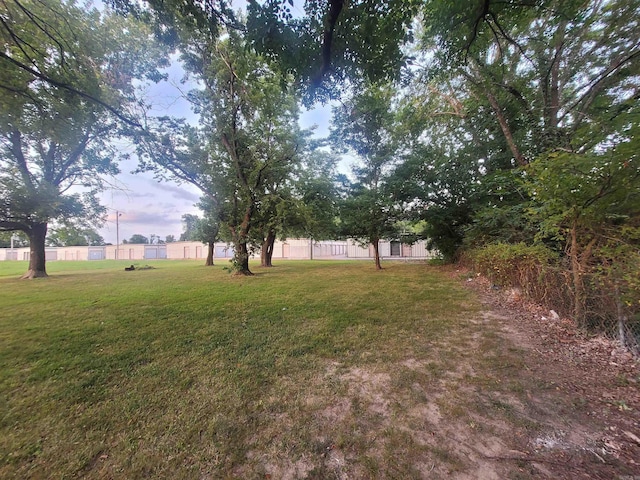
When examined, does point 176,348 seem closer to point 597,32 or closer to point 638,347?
point 638,347

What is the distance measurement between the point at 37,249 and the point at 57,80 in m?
12.4

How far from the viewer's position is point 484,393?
2.12 meters

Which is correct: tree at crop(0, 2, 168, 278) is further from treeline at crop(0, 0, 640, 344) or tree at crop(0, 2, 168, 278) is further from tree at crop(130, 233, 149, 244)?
tree at crop(130, 233, 149, 244)

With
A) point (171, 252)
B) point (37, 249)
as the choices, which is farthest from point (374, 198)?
point (171, 252)

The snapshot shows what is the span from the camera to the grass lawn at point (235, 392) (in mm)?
1500

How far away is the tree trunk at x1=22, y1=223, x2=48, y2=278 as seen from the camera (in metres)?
11.2

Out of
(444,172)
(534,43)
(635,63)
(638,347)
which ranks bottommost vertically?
(638,347)

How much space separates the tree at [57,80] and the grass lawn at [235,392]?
362 centimetres

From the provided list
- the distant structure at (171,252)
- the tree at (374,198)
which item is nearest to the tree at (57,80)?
the tree at (374,198)

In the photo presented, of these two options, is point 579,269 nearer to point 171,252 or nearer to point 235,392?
point 235,392

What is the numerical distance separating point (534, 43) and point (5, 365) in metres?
12.4

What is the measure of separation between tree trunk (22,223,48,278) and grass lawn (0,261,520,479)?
33.0 feet

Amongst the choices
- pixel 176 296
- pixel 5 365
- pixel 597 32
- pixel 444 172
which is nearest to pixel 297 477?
pixel 5 365

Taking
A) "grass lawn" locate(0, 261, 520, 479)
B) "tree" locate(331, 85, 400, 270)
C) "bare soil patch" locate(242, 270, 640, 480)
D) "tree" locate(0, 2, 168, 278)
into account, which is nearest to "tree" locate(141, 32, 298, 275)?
"tree" locate(0, 2, 168, 278)
